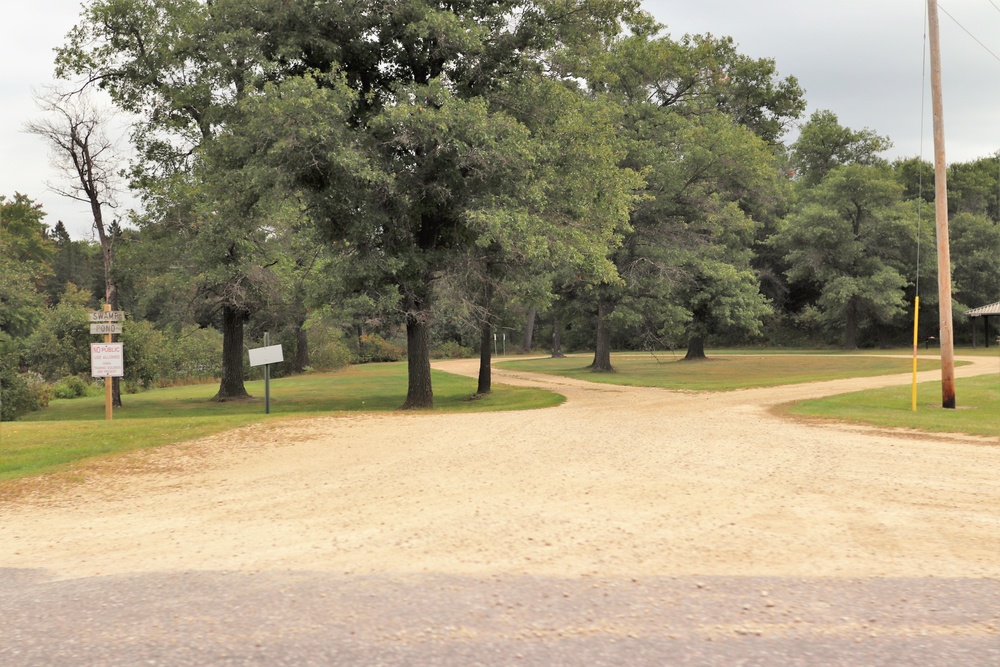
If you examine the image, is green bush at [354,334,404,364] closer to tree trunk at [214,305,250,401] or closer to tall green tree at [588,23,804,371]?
tall green tree at [588,23,804,371]

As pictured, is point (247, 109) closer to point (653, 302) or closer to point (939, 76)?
point (939, 76)

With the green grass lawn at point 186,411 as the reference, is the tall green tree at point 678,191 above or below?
above

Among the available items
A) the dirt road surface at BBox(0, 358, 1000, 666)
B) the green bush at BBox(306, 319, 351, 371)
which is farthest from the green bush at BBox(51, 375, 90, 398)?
the dirt road surface at BBox(0, 358, 1000, 666)

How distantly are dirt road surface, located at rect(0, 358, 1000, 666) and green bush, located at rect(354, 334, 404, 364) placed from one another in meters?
42.6

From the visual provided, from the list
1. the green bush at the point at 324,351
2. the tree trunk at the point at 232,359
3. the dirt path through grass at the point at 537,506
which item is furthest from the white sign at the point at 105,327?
the green bush at the point at 324,351

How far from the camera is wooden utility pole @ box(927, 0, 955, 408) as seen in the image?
640 inches

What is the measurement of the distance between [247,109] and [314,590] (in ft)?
45.0

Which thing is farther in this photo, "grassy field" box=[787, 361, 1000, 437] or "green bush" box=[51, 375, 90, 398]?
"green bush" box=[51, 375, 90, 398]

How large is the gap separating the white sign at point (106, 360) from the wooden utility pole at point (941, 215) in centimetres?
1778

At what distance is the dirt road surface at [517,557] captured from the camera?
4.21 m

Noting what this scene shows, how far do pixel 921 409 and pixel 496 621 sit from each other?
14541 mm

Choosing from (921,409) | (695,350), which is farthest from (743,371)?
(921,409)

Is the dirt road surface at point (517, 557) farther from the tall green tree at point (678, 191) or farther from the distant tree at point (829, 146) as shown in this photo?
the distant tree at point (829, 146)

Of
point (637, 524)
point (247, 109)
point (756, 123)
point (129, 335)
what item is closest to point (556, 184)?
point (247, 109)
